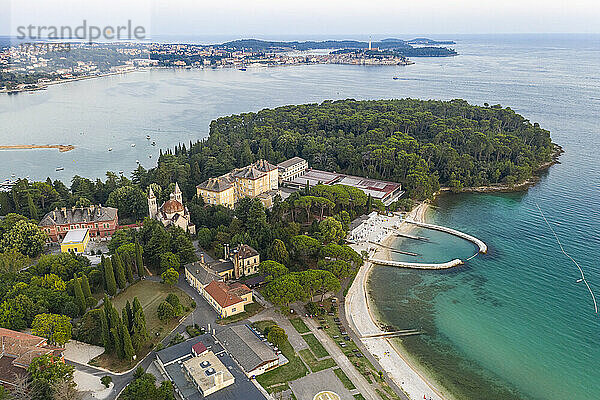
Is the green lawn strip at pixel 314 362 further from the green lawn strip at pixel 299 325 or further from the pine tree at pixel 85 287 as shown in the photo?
the pine tree at pixel 85 287

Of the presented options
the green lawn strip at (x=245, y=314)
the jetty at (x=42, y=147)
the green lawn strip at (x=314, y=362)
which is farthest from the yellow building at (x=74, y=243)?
the jetty at (x=42, y=147)

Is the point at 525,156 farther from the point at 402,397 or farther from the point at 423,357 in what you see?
the point at 402,397

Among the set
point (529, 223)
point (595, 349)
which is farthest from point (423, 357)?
point (529, 223)

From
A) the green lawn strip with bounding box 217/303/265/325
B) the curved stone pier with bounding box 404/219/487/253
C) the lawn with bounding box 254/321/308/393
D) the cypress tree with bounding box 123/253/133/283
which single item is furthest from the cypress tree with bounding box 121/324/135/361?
the curved stone pier with bounding box 404/219/487/253

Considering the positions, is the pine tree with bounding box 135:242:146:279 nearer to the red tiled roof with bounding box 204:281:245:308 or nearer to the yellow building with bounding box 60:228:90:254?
the red tiled roof with bounding box 204:281:245:308

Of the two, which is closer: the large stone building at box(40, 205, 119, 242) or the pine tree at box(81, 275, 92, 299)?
the pine tree at box(81, 275, 92, 299)

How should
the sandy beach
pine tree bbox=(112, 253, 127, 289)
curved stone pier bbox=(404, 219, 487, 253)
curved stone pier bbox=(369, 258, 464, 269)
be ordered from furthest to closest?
curved stone pier bbox=(404, 219, 487, 253) → curved stone pier bbox=(369, 258, 464, 269) → pine tree bbox=(112, 253, 127, 289) → the sandy beach

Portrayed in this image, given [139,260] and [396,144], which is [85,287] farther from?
[396,144]
